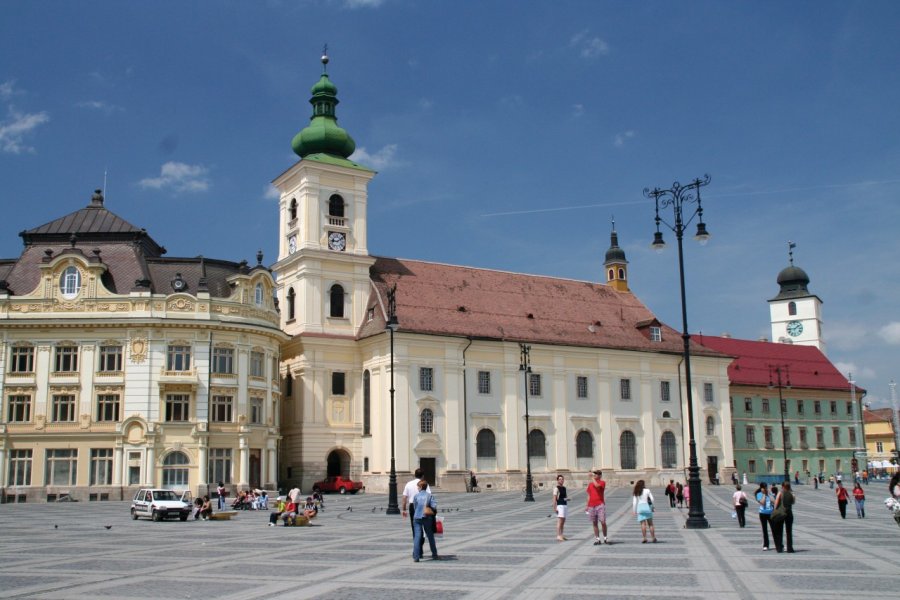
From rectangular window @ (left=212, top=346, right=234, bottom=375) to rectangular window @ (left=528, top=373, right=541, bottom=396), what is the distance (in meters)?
21.6

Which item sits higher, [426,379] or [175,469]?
[426,379]

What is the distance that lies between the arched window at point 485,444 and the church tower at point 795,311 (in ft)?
222

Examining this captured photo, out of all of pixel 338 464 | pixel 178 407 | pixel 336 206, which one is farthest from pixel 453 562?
pixel 336 206

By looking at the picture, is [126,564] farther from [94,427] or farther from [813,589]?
[94,427]

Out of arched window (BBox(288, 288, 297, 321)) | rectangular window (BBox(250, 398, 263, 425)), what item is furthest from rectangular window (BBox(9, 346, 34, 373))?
arched window (BBox(288, 288, 297, 321))

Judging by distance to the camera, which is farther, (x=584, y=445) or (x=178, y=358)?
(x=584, y=445)

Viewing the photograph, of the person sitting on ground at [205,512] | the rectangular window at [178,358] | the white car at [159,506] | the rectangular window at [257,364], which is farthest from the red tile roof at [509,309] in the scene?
the white car at [159,506]

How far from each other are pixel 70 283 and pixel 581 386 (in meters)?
35.6

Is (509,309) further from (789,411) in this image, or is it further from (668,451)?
(789,411)

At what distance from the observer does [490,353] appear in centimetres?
6538

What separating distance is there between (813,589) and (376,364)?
4901 centimetres

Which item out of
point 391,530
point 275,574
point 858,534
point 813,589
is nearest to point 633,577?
point 813,589

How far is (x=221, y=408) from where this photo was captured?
5456 centimetres

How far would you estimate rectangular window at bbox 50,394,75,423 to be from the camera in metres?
52.3
